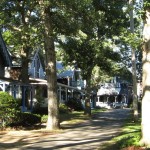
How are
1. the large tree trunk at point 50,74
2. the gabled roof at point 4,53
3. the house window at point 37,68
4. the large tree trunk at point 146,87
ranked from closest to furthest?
the large tree trunk at point 146,87 < the large tree trunk at point 50,74 < the gabled roof at point 4,53 < the house window at point 37,68

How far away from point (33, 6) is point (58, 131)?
7068 millimetres

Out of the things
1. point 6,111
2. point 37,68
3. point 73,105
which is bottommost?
point 6,111

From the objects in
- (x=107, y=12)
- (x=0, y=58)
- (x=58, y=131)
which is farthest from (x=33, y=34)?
(x=0, y=58)

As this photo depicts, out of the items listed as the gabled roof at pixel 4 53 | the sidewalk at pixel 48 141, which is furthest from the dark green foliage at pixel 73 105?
the sidewalk at pixel 48 141

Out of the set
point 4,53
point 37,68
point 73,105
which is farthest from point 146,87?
point 73,105

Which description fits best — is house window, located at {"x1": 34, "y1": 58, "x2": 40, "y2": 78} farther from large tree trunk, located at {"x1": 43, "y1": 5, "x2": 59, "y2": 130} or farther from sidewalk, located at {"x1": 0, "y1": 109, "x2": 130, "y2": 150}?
sidewalk, located at {"x1": 0, "y1": 109, "x2": 130, "y2": 150}

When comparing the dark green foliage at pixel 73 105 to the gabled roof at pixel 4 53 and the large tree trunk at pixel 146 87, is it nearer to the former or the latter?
the gabled roof at pixel 4 53

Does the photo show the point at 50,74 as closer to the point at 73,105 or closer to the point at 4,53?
the point at 4,53

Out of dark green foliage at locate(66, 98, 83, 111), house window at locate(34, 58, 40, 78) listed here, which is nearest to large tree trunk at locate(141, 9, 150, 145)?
house window at locate(34, 58, 40, 78)

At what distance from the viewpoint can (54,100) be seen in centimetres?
2186

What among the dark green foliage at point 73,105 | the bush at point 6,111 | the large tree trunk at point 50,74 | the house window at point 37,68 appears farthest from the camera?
the dark green foliage at point 73,105

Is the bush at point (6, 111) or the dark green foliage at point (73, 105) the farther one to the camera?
the dark green foliage at point (73, 105)

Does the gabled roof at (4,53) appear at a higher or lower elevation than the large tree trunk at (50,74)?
higher

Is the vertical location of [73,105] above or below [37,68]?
below
